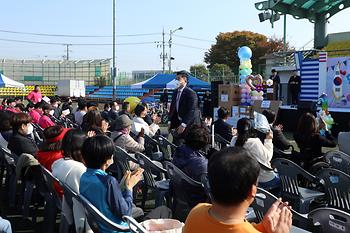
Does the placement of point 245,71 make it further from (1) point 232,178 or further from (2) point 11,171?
(1) point 232,178

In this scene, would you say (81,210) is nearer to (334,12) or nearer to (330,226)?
(330,226)

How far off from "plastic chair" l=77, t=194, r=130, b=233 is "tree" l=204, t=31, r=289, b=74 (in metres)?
49.2

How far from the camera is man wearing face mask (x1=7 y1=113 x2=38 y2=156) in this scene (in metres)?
5.00

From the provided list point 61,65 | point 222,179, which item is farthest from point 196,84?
point 61,65

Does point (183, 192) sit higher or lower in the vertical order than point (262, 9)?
lower

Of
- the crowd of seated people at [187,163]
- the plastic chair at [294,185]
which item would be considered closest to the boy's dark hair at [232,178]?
the crowd of seated people at [187,163]

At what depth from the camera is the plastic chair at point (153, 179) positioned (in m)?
4.18

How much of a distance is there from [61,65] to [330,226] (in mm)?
61833

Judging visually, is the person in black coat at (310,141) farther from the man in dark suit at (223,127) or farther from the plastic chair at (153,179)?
the plastic chair at (153,179)

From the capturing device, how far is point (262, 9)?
853 inches

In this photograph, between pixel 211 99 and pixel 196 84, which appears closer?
pixel 211 99

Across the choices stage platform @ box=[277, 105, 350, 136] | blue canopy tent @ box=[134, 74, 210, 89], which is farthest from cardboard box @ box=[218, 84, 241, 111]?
blue canopy tent @ box=[134, 74, 210, 89]

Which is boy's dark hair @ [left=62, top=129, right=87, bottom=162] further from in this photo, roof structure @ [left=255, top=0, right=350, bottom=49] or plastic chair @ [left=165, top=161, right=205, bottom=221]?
roof structure @ [left=255, top=0, right=350, bottom=49]

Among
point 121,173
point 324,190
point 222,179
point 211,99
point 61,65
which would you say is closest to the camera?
point 222,179
